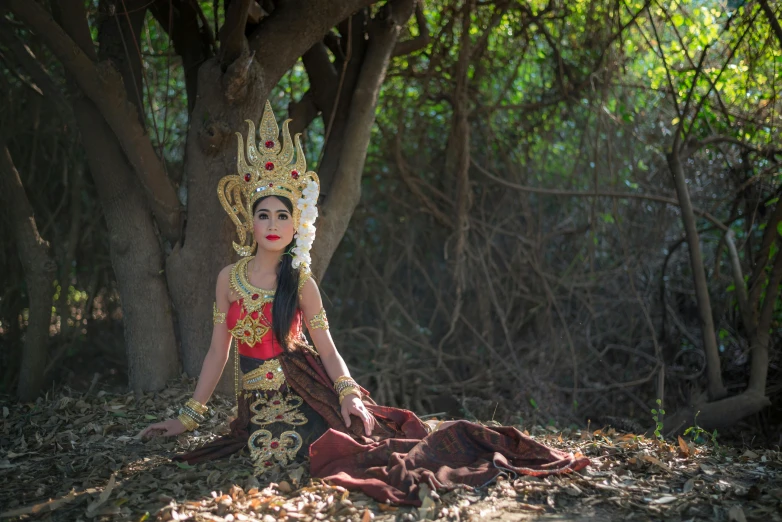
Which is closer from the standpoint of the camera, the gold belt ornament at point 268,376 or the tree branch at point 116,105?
the gold belt ornament at point 268,376

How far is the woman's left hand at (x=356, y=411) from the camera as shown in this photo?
10.1ft

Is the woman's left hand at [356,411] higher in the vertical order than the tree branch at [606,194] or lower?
lower

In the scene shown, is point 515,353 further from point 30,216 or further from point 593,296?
point 30,216

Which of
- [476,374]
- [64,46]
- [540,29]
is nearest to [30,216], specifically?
[64,46]

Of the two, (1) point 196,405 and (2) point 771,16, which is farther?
(2) point 771,16

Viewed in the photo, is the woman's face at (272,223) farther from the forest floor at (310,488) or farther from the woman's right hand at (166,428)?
the forest floor at (310,488)

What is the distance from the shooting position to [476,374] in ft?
19.5

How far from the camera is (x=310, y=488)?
2.81 meters

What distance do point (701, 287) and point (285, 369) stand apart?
10.5ft

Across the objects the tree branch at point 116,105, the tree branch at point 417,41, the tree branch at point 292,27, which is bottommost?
the tree branch at point 116,105

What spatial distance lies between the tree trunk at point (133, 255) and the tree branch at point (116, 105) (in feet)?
0.57

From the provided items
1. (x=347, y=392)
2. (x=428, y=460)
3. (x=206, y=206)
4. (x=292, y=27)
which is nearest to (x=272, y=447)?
(x=347, y=392)

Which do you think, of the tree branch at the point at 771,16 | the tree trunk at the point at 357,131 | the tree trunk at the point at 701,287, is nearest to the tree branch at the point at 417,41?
the tree trunk at the point at 357,131

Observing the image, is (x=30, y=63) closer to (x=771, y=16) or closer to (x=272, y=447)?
(x=272, y=447)
